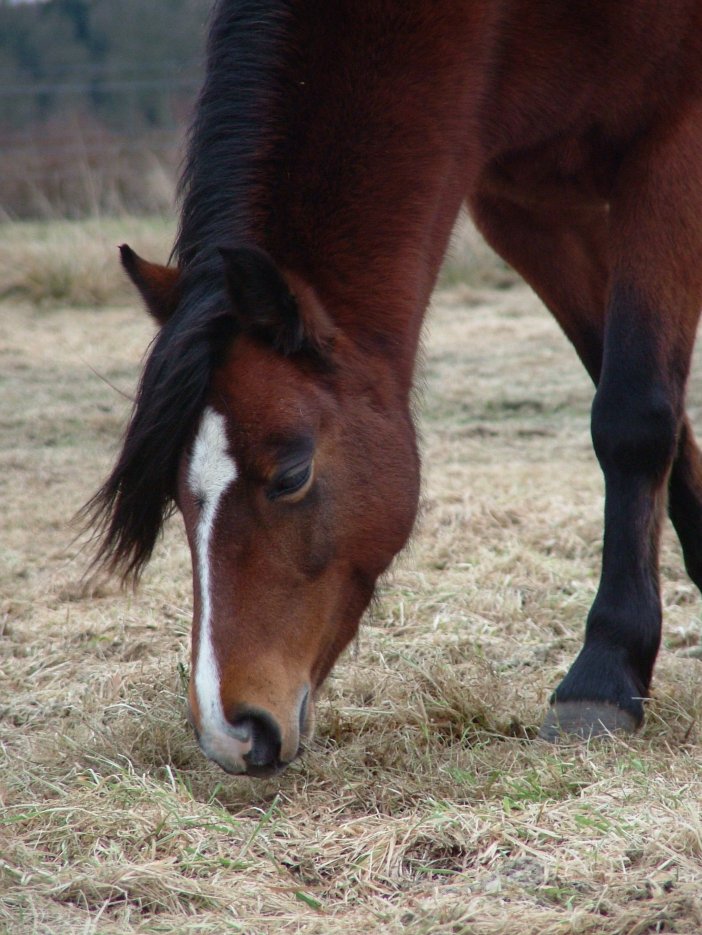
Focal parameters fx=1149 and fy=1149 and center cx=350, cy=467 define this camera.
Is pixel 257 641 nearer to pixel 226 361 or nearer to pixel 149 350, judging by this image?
pixel 226 361

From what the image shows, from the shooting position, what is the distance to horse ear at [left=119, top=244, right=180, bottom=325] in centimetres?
227

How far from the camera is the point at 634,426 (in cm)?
255

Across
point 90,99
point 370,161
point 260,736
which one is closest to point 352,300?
point 370,161

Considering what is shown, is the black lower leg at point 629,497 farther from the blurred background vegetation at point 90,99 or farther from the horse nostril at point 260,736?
the blurred background vegetation at point 90,99

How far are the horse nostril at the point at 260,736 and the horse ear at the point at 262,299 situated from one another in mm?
684

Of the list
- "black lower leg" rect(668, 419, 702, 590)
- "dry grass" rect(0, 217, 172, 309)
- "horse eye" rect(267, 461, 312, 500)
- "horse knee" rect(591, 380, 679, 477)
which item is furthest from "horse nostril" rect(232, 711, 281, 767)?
"dry grass" rect(0, 217, 172, 309)

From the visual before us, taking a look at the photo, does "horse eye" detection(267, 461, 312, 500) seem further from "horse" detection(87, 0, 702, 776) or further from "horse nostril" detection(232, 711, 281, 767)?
"horse nostril" detection(232, 711, 281, 767)

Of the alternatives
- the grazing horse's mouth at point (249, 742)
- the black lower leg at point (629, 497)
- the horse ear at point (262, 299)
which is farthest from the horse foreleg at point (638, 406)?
the horse ear at point (262, 299)

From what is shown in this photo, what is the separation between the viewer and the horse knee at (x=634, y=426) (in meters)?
2.55

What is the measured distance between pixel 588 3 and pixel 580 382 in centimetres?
321

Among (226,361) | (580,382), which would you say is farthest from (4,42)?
(226,361)

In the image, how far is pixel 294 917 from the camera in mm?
1749

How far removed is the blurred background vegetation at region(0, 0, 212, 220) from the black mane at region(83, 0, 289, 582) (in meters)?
7.04

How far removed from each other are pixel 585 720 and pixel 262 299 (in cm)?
110
